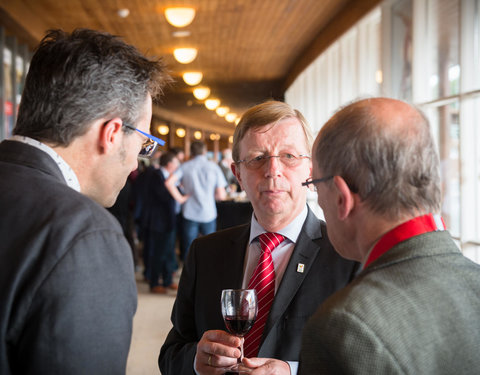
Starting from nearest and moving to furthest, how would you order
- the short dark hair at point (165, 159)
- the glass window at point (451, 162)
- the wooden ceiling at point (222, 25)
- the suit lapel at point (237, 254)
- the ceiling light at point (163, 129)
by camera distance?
the suit lapel at point (237, 254) → the glass window at point (451, 162) → the wooden ceiling at point (222, 25) → the short dark hair at point (165, 159) → the ceiling light at point (163, 129)

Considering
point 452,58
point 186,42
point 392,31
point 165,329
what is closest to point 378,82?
Answer: point 392,31

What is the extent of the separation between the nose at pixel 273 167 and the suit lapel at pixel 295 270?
22 centimetres

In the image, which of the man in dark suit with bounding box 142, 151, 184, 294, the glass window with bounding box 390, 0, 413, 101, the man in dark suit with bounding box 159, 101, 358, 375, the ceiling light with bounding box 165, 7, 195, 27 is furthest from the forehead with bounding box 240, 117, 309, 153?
the man in dark suit with bounding box 142, 151, 184, 294

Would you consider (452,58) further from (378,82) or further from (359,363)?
(359,363)

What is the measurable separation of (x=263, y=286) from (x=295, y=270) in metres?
0.12

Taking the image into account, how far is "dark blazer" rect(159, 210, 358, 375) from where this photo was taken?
1635 mm

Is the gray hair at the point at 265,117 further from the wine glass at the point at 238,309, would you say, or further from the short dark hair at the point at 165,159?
the short dark hair at the point at 165,159

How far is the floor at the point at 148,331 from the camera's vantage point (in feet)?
15.3

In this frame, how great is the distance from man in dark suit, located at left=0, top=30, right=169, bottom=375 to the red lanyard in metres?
0.55

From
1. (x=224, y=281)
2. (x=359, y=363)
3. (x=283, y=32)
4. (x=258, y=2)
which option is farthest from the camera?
(x=283, y=32)

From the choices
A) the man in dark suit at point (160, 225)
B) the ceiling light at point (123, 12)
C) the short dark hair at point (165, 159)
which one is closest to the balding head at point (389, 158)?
the man in dark suit at point (160, 225)

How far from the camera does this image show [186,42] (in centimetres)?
994

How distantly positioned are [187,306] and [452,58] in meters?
3.51

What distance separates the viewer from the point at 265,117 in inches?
76.3
